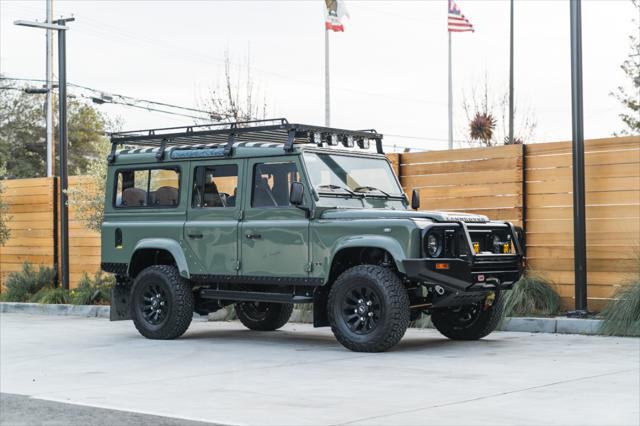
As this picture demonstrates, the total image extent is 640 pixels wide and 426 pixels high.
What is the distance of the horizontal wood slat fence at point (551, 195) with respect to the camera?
1346 centimetres

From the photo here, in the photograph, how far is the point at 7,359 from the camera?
36.9ft

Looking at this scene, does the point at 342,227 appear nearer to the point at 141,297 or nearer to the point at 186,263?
the point at 186,263

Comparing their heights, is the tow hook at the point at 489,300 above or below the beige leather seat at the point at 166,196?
below

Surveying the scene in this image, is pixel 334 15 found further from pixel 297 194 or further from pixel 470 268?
pixel 470 268

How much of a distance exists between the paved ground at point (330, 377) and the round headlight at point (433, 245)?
1046 mm

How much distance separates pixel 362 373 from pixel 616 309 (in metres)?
4.34

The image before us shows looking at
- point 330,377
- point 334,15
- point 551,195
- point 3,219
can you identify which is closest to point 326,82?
point 334,15

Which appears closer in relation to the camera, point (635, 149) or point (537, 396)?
point (537, 396)

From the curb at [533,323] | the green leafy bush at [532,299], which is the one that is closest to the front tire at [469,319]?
the curb at [533,323]

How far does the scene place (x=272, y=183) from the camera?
1232cm

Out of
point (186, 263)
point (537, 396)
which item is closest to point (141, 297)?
point (186, 263)

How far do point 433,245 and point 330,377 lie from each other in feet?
7.69

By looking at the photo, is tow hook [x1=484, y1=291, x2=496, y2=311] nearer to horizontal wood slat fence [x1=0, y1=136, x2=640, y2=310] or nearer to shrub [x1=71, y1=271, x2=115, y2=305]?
horizontal wood slat fence [x1=0, y1=136, x2=640, y2=310]

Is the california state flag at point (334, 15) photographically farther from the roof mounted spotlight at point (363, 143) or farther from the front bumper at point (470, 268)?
the front bumper at point (470, 268)
